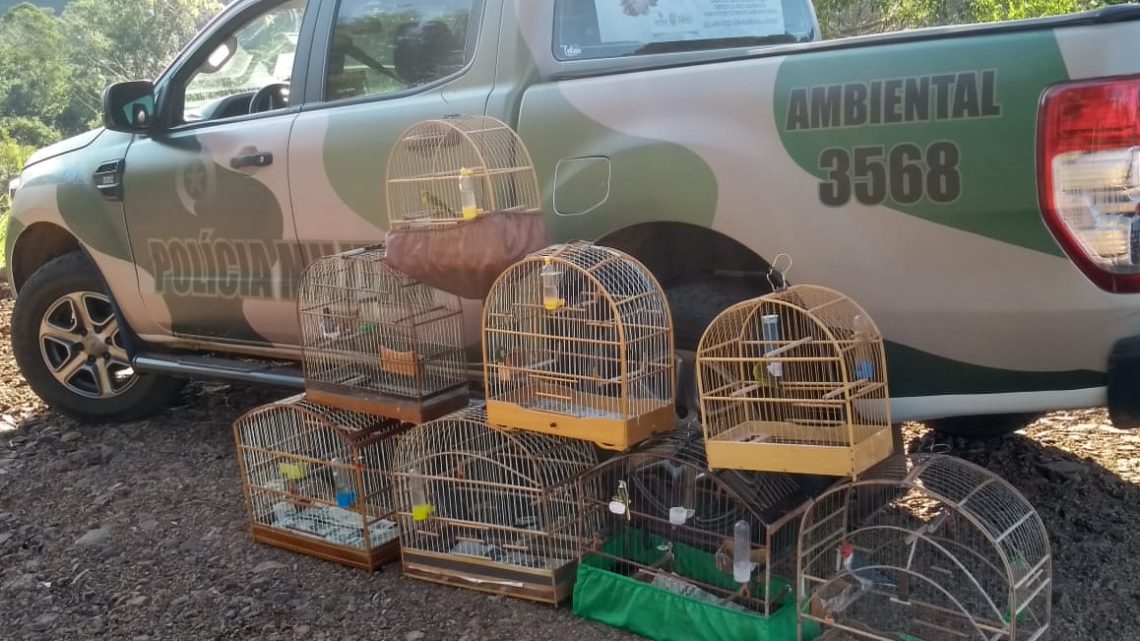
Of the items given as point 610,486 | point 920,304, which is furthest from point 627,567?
point 920,304

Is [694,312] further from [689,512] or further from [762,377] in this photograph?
[689,512]

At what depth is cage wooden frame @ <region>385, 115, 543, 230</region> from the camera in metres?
3.18

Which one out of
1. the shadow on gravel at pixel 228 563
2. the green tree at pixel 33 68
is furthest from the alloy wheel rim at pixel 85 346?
the green tree at pixel 33 68

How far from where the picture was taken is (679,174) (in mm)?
3006

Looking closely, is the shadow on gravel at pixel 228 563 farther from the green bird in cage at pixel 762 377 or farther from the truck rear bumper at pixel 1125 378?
the green bird in cage at pixel 762 377

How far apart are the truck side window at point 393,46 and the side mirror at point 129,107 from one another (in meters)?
1.00

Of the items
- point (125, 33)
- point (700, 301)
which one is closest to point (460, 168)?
point (700, 301)

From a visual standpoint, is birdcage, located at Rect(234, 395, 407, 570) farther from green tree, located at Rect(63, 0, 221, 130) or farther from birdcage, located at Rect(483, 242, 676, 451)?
green tree, located at Rect(63, 0, 221, 130)

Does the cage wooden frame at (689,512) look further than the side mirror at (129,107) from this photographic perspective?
No

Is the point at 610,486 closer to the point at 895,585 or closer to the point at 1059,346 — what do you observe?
the point at 895,585

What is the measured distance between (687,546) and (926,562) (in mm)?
735

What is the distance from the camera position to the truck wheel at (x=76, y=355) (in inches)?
197

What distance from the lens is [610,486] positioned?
3.17 metres

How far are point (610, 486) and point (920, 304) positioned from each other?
1.07 m
